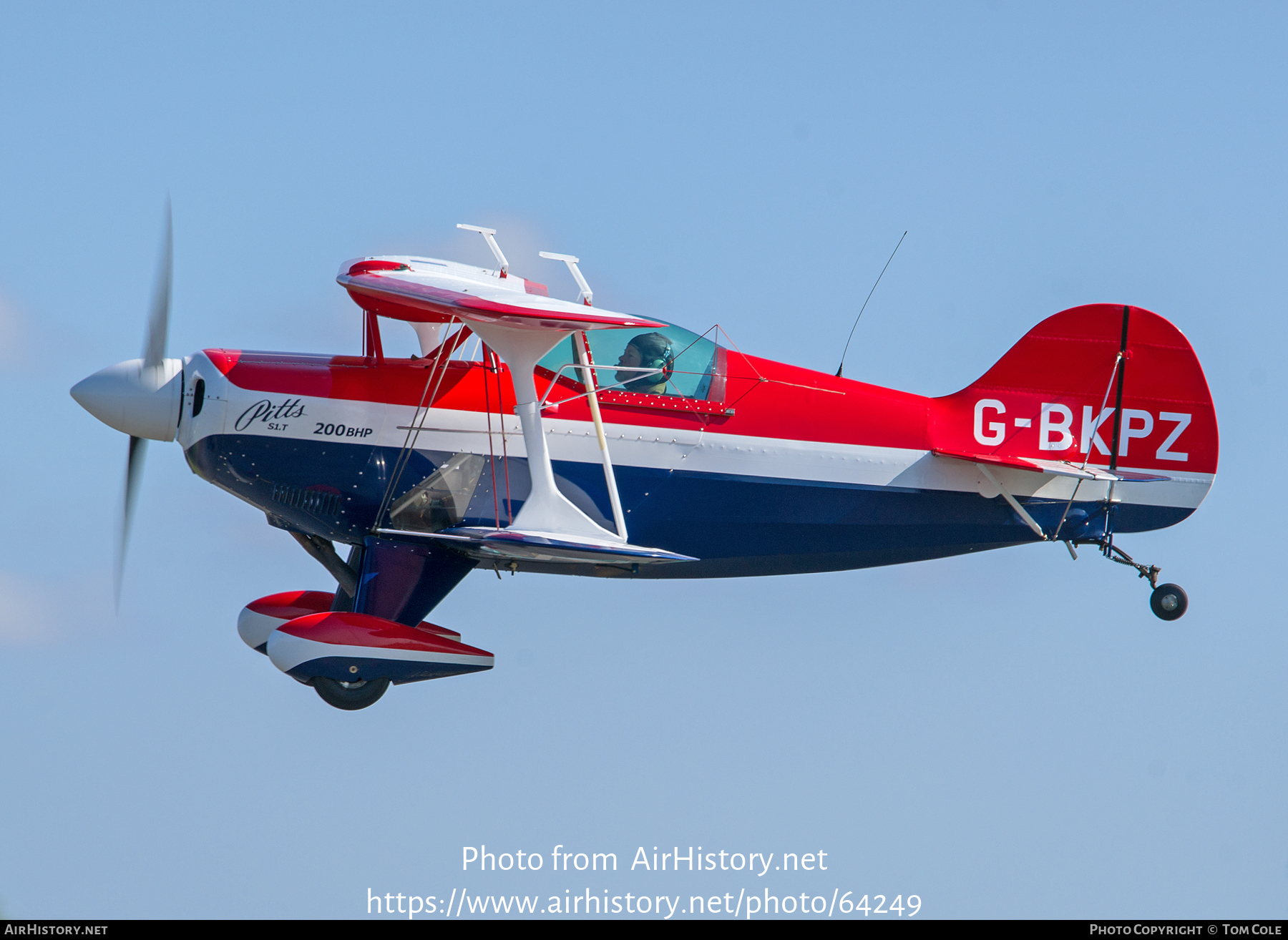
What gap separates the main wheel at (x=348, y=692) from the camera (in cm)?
1495

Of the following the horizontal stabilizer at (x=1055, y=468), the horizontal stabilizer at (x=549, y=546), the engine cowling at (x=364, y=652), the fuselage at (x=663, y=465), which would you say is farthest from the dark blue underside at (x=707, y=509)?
the engine cowling at (x=364, y=652)

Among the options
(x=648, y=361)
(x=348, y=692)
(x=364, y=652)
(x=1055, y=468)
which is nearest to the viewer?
(x=364, y=652)

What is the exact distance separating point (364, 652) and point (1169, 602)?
771 cm

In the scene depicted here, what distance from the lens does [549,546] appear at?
14.0m

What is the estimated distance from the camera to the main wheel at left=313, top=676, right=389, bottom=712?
14953 millimetres

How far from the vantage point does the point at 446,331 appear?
1535 cm

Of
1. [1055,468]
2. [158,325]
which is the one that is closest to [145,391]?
[158,325]

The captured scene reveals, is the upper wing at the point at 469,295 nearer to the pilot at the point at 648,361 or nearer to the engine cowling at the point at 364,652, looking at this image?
the pilot at the point at 648,361

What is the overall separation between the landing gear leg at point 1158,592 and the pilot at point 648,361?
4558 millimetres

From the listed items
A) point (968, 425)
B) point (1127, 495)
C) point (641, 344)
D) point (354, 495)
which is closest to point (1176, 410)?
point (1127, 495)

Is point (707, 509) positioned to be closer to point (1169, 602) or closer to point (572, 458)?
point (572, 458)

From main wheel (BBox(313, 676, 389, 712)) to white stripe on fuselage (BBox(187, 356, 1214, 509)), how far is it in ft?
7.02

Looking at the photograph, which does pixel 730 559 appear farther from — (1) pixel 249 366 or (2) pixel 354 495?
(1) pixel 249 366

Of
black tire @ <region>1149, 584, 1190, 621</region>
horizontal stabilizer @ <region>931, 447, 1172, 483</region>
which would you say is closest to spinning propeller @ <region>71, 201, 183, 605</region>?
horizontal stabilizer @ <region>931, 447, 1172, 483</region>
